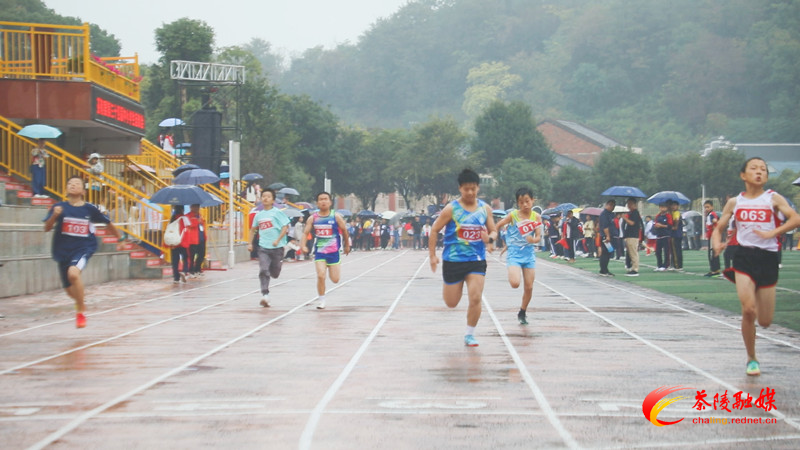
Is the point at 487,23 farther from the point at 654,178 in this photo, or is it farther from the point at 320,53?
the point at 654,178

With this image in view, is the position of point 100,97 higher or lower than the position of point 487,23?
lower

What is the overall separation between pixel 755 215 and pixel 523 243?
4.71m

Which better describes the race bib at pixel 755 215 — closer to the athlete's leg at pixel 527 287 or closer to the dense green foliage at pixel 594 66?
the athlete's leg at pixel 527 287

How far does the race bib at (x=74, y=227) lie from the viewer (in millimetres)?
12875

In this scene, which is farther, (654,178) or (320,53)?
(320,53)

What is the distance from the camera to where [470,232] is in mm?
11391

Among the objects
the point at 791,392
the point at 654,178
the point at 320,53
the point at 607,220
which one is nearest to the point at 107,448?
the point at 791,392

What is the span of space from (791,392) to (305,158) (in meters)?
82.6

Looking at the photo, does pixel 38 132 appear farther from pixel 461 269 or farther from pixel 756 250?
pixel 756 250

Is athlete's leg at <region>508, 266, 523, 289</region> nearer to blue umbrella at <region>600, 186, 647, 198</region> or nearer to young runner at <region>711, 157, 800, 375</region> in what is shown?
young runner at <region>711, 157, 800, 375</region>

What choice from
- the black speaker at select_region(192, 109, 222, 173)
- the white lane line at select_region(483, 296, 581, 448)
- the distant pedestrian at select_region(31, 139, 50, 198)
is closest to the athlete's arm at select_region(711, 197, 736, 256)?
the white lane line at select_region(483, 296, 581, 448)

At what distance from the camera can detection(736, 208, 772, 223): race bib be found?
936 centimetres

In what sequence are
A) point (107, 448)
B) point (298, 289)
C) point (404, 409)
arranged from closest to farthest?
1. point (107, 448)
2. point (404, 409)
3. point (298, 289)

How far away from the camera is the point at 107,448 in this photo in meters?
6.39
